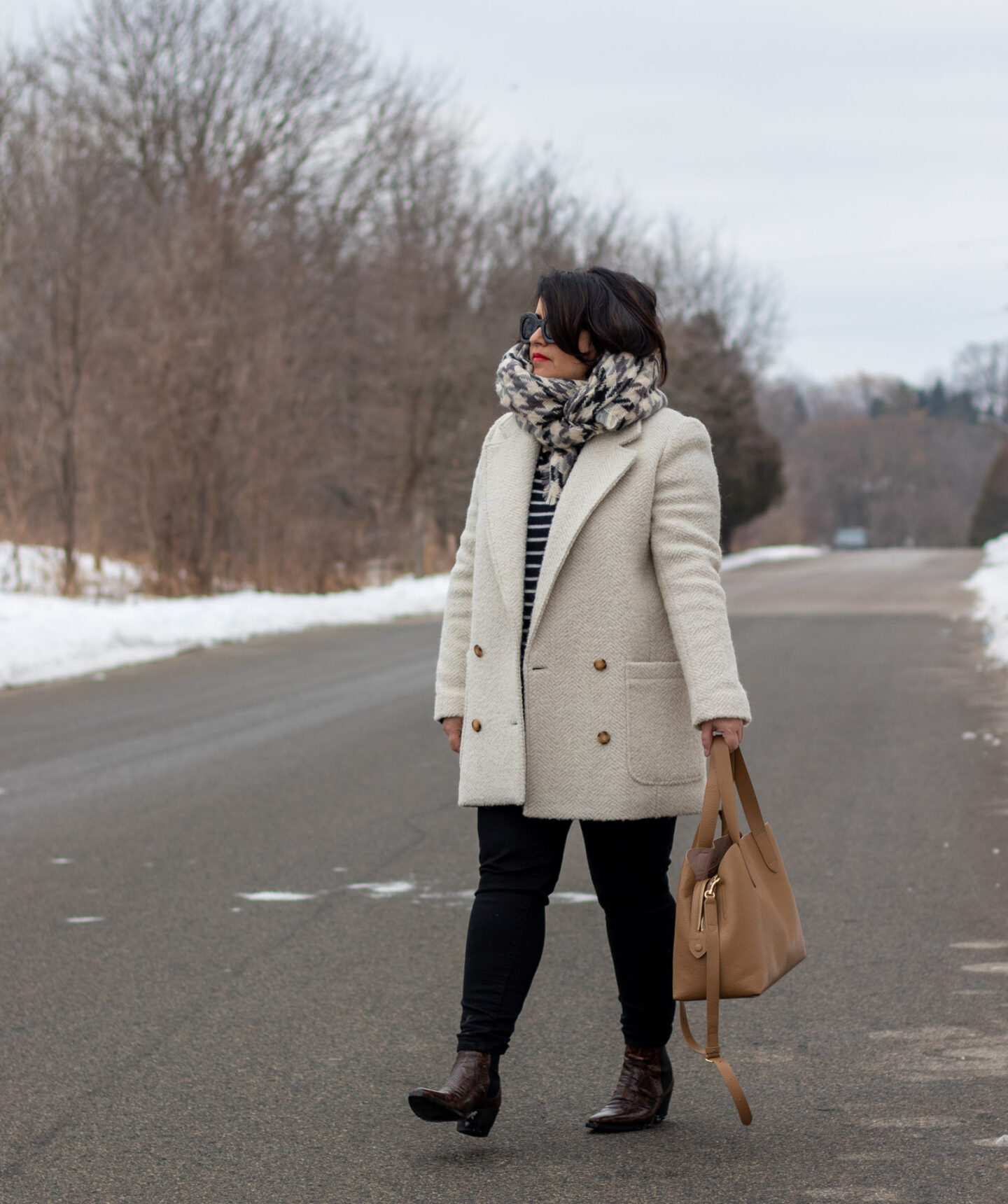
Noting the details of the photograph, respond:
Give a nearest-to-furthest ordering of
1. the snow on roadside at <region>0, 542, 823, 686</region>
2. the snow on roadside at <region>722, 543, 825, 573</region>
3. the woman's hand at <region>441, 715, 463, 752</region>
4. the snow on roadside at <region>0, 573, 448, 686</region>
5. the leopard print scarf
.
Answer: the leopard print scarf
the woman's hand at <region>441, 715, 463, 752</region>
the snow on roadside at <region>0, 573, 448, 686</region>
the snow on roadside at <region>0, 542, 823, 686</region>
the snow on roadside at <region>722, 543, 825, 573</region>

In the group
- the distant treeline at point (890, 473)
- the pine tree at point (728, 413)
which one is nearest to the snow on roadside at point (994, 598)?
the pine tree at point (728, 413)

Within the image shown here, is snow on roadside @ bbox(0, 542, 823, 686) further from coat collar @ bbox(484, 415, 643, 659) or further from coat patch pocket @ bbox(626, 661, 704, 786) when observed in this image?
coat patch pocket @ bbox(626, 661, 704, 786)

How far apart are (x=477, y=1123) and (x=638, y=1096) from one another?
1.43 feet

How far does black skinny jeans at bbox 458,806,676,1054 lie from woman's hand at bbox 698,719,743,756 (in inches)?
10.1

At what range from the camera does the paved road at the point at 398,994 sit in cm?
339

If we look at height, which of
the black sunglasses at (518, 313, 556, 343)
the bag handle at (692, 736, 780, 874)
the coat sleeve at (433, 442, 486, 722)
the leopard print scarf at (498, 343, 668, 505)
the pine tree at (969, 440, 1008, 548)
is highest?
the pine tree at (969, 440, 1008, 548)

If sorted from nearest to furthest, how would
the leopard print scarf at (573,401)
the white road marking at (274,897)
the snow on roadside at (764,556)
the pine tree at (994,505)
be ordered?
the leopard print scarf at (573,401) → the white road marking at (274,897) → the snow on roadside at (764,556) → the pine tree at (994,505)

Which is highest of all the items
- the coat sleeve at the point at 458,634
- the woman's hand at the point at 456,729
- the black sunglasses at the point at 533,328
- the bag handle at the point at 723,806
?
the black sunglasses at the point at 533,328

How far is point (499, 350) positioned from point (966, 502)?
281 ft

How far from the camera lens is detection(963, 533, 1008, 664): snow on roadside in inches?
659

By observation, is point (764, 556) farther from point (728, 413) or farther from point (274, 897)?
point (274, 897)

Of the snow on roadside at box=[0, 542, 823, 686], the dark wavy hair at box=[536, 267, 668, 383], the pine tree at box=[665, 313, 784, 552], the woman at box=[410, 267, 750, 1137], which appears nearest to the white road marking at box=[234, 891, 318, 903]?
the woman at box=[410, 267, 750, 1137]

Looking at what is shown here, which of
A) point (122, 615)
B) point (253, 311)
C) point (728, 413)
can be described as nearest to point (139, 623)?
point (122, 615)

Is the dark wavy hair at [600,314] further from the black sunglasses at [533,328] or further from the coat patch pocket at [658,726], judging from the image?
the coat patch pocket at [658,726]
